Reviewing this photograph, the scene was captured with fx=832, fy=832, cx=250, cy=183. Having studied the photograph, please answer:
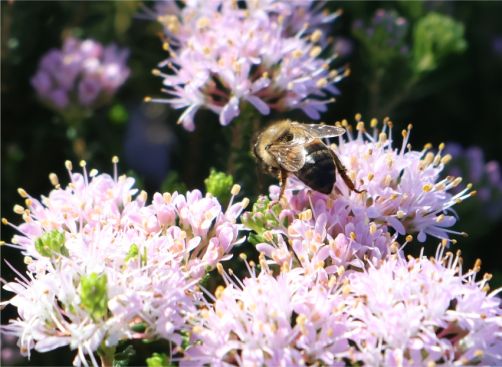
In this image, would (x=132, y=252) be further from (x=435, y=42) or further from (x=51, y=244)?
(x=435, y=42)

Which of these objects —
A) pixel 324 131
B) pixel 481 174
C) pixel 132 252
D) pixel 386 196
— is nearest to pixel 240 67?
pixel 324 131

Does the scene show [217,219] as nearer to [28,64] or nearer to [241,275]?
[241,275]

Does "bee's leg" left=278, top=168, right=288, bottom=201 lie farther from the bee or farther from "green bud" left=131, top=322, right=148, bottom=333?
"green bud" left=131, top=322, right=148, bottom=333

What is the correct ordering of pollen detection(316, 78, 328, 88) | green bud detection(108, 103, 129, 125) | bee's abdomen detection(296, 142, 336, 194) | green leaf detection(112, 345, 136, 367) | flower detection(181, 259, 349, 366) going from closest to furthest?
flower detection(181, 259, 349, 366), green leaf detection(112, 345, 136, 367), bee's abdomen detection(296, 142, 336, 194), pollen detection(316, 78, 328, 88), green bud detection(108, 103, 129, 125)

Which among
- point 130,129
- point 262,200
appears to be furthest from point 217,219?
point 130,129

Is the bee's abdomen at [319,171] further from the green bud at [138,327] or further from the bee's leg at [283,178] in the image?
the green bud at [138,327]

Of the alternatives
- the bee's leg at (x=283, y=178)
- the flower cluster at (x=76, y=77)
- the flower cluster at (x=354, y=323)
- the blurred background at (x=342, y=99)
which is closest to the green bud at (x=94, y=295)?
the flower cluster at (x=354, y=323)

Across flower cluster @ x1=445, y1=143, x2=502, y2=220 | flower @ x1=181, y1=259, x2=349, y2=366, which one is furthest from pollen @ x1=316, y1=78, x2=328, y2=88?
flower @ x1=181, y1=259, x2=349, y2=366
